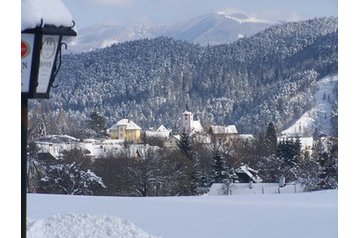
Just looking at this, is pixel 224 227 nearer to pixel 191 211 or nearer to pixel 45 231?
pixel 191 211

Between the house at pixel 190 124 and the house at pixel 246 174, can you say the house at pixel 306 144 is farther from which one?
the house at pixel 190 124

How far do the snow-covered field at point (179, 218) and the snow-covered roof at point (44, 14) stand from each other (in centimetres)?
146

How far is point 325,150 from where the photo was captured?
13.4 m

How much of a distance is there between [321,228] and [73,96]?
42.9ft

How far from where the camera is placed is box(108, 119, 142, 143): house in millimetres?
15586

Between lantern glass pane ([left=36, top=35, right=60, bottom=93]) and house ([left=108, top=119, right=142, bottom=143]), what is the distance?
1384 centimetres

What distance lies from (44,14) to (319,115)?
2024 cm

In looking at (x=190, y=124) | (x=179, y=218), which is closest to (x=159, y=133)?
(x=190, y=124)

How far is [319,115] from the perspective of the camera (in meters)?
20.7

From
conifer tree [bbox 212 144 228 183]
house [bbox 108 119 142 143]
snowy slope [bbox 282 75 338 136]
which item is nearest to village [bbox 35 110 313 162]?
house [bbox 108 119 142 143]

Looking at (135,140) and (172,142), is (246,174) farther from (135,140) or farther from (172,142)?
(135,140)

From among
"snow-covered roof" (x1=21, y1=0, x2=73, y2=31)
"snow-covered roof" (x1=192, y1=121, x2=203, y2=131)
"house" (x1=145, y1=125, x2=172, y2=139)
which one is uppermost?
"snow-covered roof" (x1=21, y1=0, x2=73, y2=31)

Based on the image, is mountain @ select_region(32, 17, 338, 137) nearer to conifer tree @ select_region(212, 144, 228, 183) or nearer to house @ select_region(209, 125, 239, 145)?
house @ select_region(209, 125, 239, 145)
